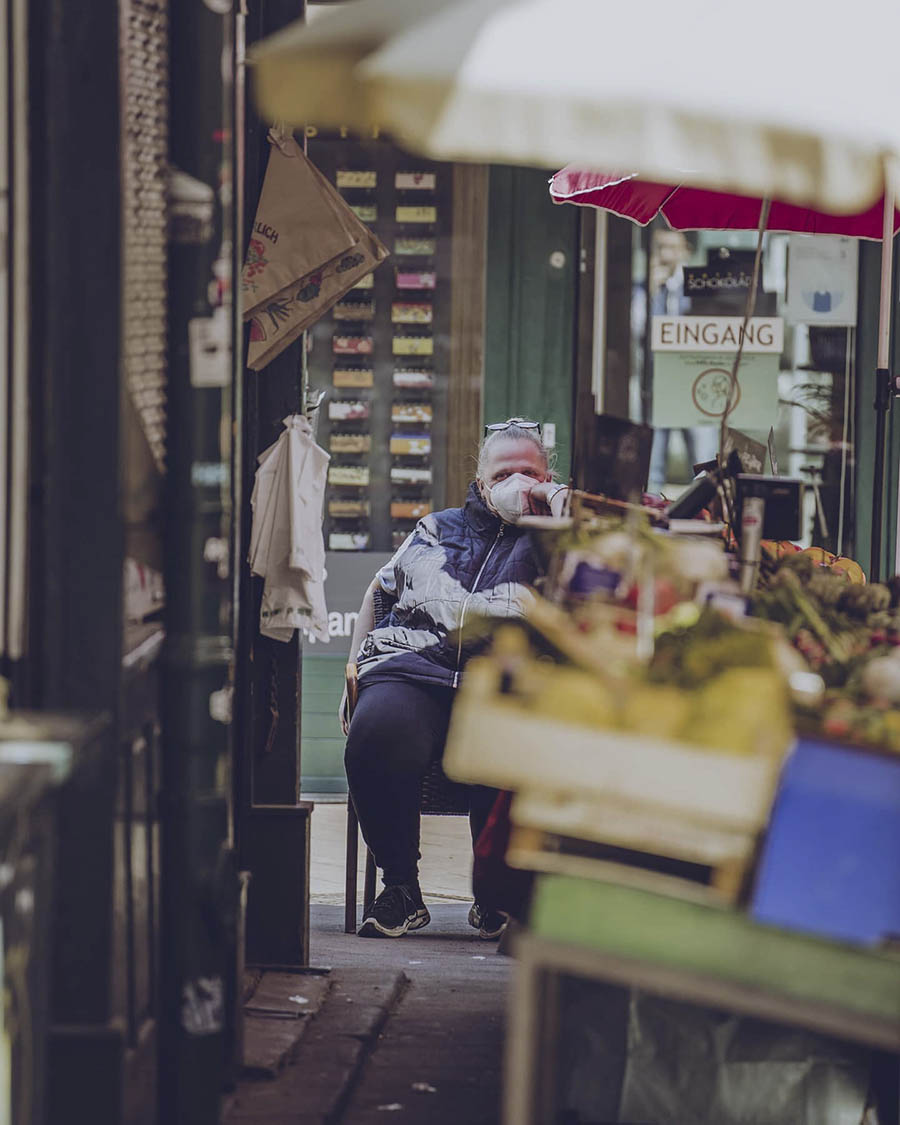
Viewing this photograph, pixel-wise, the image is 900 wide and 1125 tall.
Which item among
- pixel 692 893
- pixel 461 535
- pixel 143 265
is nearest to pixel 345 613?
pixel 461 535

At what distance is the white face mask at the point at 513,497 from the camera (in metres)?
5.03

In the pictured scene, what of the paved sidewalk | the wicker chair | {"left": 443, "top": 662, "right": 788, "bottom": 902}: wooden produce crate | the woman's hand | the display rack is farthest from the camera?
the display rack

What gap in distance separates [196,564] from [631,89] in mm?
1208

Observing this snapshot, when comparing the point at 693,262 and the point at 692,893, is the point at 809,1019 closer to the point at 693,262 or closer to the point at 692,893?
the point at 692,893

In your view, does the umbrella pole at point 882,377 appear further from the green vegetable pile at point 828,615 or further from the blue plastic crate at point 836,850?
the blue plastic crate at point 836,850

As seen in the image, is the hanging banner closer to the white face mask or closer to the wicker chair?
the white face mask

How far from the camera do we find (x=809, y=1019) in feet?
7.10

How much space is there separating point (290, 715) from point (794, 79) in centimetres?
264

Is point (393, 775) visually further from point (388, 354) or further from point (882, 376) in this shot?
point (388, 354)

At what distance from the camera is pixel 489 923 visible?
498 centimetres

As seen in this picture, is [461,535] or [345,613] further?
[345,613]

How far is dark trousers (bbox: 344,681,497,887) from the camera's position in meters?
4.88

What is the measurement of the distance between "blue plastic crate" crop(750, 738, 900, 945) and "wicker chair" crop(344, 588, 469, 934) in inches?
114

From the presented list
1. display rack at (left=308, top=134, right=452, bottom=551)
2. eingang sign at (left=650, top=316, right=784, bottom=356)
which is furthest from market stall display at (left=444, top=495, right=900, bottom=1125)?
eingang sign at (left=650, top=316, right=784, bottom=356)
